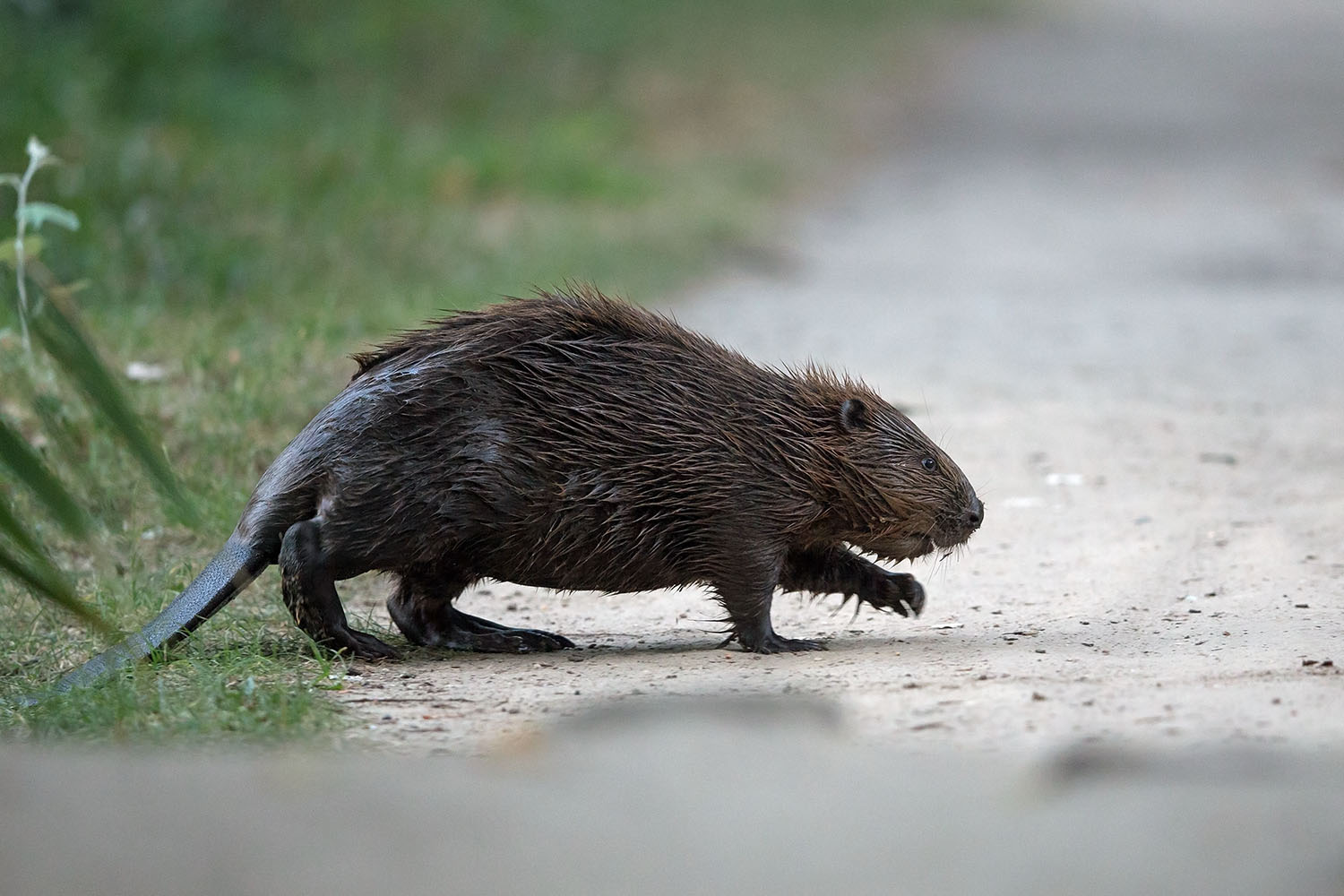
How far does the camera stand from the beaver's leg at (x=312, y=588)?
14.0ft

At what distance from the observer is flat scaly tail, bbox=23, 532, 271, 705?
157 inches

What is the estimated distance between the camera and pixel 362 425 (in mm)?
4312

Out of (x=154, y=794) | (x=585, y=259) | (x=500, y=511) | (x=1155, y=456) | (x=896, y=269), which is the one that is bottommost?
(x=154, y=794)

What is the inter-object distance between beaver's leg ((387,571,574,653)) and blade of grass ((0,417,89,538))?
2317mm

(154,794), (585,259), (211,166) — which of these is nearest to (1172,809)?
(154,794)

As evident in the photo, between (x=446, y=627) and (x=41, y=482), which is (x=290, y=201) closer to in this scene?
(x=446, y=627)

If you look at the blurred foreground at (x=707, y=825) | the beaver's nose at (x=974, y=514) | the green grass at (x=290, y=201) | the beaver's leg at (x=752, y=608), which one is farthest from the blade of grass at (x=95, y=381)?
the beaver's nose at (x=974, y=514)

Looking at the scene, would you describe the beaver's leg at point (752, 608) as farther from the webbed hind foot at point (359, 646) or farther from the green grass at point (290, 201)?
the green grass at point (290, 201)

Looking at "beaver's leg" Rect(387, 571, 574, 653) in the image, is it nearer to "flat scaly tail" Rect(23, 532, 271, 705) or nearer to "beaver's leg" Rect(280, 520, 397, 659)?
"beaver's leg" Rect(280, 520, 397, 659)

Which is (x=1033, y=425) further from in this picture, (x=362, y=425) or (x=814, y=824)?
(x=814, y=824)

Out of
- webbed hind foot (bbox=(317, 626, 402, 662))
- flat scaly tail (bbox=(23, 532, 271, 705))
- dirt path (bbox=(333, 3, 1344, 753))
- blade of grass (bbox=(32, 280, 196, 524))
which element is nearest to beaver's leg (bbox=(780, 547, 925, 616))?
dirt path (bbox=(333, 3, 1344, 753))

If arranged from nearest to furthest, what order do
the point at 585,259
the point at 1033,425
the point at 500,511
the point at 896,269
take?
the point at 500,511 < the point at 1033,425 < the point at 585,259 < the point at 896,269

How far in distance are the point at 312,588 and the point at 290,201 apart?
655 cm

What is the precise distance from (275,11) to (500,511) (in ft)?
40.7
